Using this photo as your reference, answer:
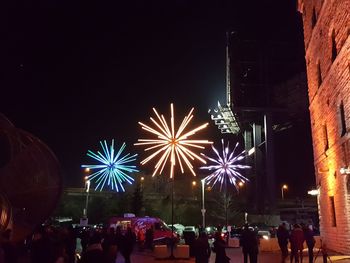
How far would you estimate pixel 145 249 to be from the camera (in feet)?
104

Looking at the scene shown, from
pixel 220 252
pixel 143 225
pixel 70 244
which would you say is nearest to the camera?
pixel 220 252

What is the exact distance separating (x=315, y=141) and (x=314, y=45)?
19.0ft

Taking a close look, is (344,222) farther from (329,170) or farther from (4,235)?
(4,235)

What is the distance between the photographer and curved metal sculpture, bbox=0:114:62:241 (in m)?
19.7

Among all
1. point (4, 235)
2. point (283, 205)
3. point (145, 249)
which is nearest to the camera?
point (4, 235)

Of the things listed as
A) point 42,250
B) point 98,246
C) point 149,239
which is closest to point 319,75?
point 149,239

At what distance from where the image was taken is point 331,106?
74.8 feet

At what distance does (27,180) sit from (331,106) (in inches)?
606

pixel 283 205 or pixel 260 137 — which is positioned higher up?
pixel 260 137

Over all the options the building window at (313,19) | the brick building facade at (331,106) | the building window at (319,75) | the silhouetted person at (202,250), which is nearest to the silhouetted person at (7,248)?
the silhouetted person at (202,250)

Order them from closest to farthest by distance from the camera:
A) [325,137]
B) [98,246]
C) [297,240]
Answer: [98,246] → [297,240] → [325,137]

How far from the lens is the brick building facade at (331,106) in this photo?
20.3 m

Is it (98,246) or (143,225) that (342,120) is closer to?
(98,246)

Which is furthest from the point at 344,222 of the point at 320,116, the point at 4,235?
the point at 4,235
